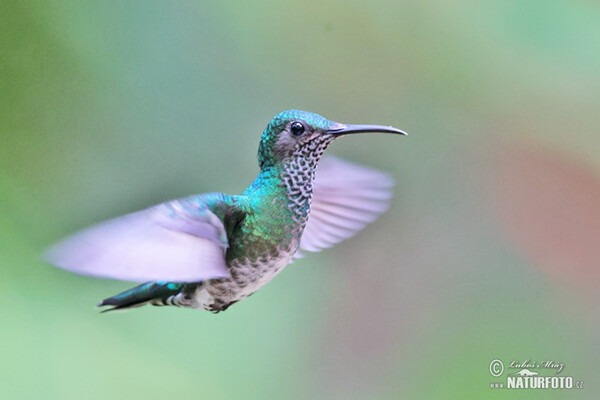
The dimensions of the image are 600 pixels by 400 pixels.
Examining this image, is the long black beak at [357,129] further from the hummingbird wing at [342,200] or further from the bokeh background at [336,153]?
the bokeh background at [336,153]

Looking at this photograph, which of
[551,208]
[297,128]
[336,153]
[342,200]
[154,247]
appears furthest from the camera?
[551,208]

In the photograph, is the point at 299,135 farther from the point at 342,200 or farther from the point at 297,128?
the point at 342,200

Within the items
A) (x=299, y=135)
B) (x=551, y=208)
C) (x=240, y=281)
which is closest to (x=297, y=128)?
(x=299, y=135)

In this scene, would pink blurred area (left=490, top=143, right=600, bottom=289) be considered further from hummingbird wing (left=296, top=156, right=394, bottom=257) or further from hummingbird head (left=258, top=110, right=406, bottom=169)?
hummingbird head (left=258, top=110, right=406, bottom=169)

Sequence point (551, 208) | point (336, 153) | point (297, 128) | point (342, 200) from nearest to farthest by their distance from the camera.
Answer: point (297, 128)
point (342, 200)
point (336, 153)
point (551, 208)

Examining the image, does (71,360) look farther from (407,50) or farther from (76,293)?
(407,50)

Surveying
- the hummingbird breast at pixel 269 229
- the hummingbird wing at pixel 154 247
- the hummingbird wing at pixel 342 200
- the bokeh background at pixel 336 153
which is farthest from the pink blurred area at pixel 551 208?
the hummingbird wing at pixel 154 247

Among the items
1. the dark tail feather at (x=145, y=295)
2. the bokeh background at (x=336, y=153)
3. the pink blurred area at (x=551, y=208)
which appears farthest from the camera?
the pink blurred area at (x=551, y=208)

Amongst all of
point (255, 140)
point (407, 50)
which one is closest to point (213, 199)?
point (255, 140)
